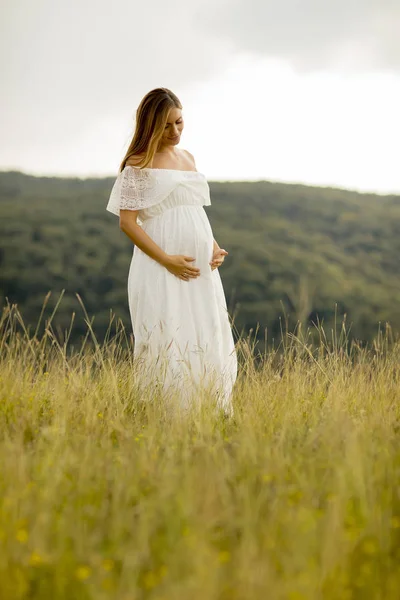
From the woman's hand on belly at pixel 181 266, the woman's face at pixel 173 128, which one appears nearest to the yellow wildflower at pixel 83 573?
the woman's hand on belly at pixel 181 266

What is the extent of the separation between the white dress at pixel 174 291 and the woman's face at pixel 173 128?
7.2 inches

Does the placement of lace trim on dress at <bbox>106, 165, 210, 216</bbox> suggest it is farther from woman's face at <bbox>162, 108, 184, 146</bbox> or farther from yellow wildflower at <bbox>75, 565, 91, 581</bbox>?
yellow wildflower at <bbox>75, 565, 91, 581</bbox>

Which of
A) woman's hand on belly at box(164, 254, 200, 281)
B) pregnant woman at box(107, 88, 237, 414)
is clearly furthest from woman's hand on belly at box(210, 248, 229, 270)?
woman's hand on belly at box(164, 254, 200, 281)

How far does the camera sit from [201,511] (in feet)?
7.15

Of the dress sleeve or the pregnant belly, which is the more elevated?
the dress sleeve

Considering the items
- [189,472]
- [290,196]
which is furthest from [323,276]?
[189,472]

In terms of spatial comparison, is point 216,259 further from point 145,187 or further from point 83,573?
point 83,573

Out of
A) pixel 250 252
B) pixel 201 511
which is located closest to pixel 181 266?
pixel 201 511

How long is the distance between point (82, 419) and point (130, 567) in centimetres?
167

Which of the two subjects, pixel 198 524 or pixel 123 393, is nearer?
pixel 198 524

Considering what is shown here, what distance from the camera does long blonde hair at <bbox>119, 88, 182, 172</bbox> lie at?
3.87 m

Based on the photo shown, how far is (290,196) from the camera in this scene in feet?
151

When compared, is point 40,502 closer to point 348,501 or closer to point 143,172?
point 348,501

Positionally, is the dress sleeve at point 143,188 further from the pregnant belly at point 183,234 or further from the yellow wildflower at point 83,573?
the yellow wildflower at point 83,573
